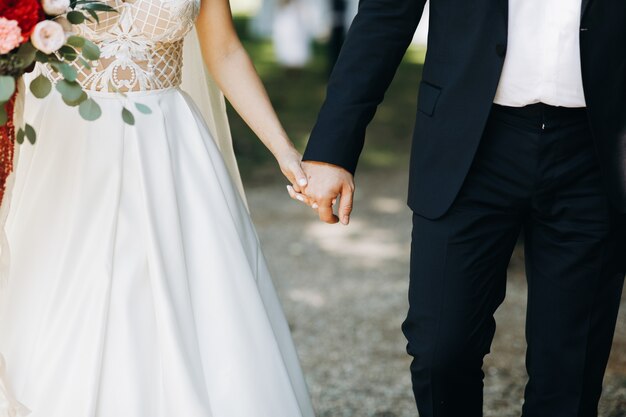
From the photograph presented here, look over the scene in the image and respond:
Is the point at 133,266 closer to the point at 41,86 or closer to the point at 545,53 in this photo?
the point at 41,86

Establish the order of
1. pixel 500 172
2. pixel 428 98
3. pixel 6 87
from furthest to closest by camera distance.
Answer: pixel 428 98 < pixel 500 172 < pixel 6 87

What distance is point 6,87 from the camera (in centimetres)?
230

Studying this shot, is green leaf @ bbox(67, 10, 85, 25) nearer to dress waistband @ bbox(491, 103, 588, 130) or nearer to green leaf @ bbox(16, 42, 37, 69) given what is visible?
green leaf @ bbox(16, 42, 37, 69)

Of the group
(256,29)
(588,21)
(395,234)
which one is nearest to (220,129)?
(588,21)

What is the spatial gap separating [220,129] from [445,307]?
103 centimetres

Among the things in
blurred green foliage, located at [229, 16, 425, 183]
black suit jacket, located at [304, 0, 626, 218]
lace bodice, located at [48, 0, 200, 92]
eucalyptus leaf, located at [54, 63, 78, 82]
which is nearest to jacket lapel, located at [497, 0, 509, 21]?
black suit jacket, located at [304, 0, 626, 218]

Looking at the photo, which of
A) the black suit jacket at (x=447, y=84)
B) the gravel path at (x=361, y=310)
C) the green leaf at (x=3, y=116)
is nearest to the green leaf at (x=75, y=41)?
the green leaf at (x=3, y=116)

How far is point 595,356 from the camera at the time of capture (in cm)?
309

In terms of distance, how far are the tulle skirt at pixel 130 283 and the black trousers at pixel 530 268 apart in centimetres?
47

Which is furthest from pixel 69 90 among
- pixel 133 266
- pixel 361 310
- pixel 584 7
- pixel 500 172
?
pixel 361 310

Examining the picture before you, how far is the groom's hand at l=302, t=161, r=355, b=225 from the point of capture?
3.16 metres

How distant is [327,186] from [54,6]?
3.41 ft

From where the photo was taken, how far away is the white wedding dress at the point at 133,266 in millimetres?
2730

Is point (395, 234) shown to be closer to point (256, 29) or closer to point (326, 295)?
point (326, 295)
